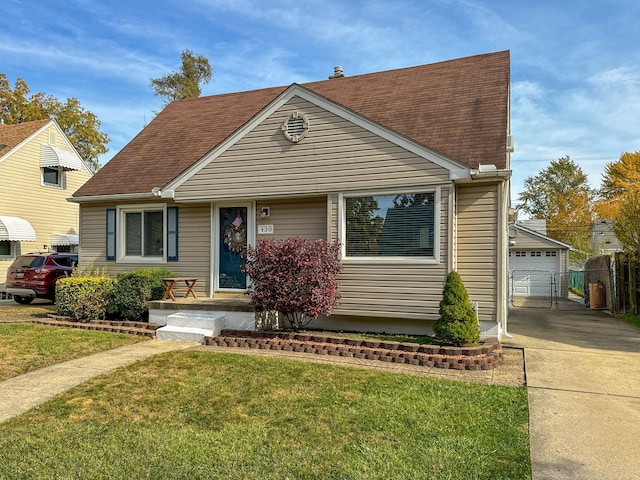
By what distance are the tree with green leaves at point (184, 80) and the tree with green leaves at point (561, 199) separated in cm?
3260

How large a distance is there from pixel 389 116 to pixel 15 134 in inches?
721

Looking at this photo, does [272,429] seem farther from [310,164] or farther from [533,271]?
[533,271]

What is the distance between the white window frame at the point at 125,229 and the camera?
38.0ft

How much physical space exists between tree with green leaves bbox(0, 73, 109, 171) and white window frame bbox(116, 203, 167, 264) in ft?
74.8

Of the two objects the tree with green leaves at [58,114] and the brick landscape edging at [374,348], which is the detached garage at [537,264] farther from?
the tree with green leaves at [58,114]

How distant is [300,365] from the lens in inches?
262

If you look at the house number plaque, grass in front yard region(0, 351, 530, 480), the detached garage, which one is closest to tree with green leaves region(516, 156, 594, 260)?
the detached garage

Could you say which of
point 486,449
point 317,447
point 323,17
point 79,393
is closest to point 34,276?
point 79,393

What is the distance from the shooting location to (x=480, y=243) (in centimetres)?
858

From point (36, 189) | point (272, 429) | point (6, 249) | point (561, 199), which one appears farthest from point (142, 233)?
point (561, 199)

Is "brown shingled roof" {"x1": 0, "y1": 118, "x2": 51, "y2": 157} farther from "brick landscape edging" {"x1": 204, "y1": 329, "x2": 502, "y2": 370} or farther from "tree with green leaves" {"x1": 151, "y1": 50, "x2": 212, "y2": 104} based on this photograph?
"brick landscape edging" {"x1": 204, "y1": 329, "x2": 502, "y2": 370}

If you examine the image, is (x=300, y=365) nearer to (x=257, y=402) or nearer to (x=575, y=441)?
(x=257, y=402)

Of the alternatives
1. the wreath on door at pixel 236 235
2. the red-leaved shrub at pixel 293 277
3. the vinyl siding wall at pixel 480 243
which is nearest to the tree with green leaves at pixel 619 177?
the vinyl siding wall at pixel 480 243

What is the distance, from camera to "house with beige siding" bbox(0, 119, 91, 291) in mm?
18922
